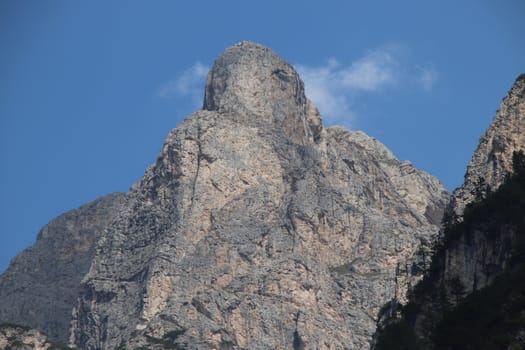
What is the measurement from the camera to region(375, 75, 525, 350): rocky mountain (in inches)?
4715

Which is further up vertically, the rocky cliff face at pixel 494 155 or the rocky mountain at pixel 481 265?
the rocky cliff face at pixel 494 155

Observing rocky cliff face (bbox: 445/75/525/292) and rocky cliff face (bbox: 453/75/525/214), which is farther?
rocky cliff face (bbox: 453/75/525/214)

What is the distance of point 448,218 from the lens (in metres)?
173

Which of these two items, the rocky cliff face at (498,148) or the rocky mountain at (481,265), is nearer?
the rocky mountain at (481,265)

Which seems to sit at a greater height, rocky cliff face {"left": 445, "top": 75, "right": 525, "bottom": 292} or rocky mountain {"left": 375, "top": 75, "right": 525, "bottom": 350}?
rocky cliff face {"left": 445, "top": 75, "right": 525, "bottom": 292}

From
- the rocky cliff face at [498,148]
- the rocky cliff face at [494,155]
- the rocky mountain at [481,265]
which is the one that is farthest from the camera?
the rocky cliff face at [498,148]

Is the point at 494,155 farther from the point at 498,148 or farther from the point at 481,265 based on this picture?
the point at 481,265

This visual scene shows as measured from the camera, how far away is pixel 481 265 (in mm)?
148875

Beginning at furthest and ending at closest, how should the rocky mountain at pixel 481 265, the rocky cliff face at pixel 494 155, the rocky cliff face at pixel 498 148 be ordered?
the rocky cliff face at pixel 498 148, the rocky cliff face at pixel 494 155, the rocky mountain at pixel 481 265

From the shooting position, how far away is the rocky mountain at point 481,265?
393 feet

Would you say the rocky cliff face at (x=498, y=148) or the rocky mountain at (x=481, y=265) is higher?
the rocky cliff face at (x=498, y=148)

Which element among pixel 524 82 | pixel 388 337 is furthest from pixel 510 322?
pixel 524 82

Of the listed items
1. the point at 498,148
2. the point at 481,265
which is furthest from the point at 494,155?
the point at 481,265

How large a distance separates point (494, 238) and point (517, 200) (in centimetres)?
452
